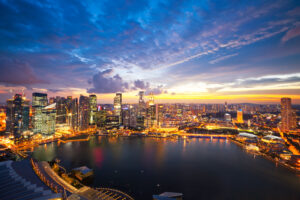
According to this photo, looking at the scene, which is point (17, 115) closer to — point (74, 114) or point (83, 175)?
point (74, 114)

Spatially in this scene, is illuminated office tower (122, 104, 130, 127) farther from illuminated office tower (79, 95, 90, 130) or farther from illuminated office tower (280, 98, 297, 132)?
illuminated office tower (280, 98, 297, 132)

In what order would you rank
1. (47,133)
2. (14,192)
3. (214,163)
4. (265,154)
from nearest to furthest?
1. (14,192)
2. (214,163)
3. (265,154)
4. (47,133)

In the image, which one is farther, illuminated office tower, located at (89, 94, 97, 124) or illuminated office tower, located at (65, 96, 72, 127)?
illuminated office tower, located at (89, 94, 97, 124)

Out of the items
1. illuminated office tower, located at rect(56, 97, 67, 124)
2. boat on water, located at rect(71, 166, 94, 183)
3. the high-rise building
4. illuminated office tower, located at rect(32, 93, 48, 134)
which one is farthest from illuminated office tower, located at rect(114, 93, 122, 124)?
boat on water, located at rect(71, 166, 94, 183)

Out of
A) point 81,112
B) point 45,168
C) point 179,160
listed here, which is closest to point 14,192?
point 45,168

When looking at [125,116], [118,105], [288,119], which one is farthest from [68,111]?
[288,119]

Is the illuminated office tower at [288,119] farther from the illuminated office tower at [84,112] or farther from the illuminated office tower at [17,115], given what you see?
the illuminated office tower at [17,115]

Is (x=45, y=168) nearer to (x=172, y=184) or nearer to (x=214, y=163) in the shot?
(x=172, y=184)

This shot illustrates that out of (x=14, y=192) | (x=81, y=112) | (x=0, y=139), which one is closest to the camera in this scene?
(x=14, y=192)
